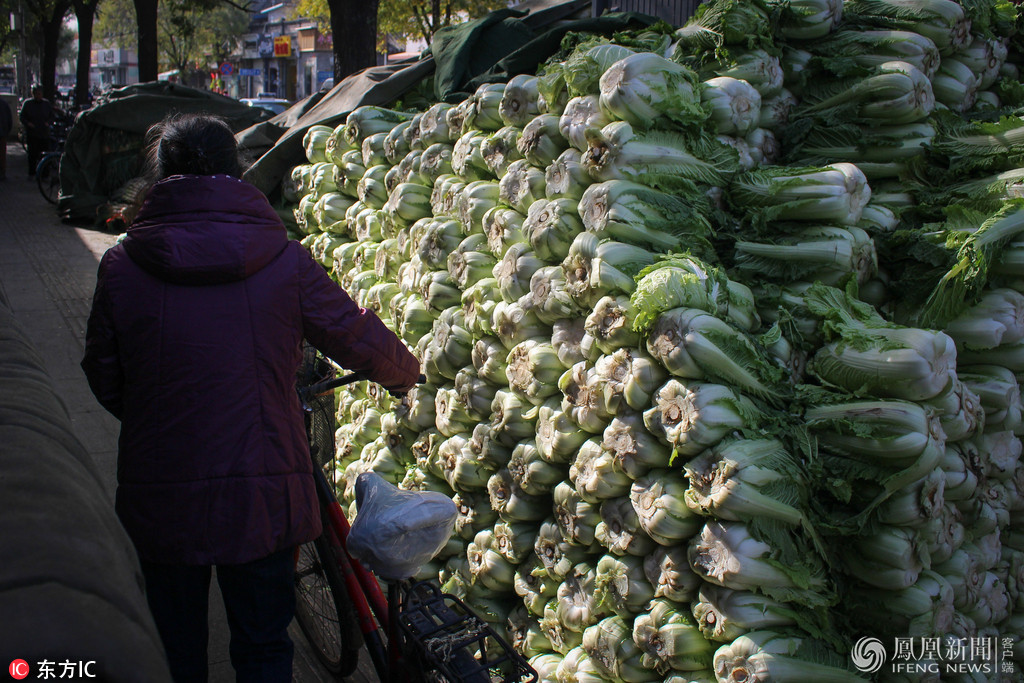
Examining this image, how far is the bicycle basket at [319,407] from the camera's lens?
10.1ft

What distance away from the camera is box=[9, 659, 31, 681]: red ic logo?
663 mm

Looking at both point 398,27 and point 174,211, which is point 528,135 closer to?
point 174,211

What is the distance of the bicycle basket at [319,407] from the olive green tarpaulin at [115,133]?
8429 mm

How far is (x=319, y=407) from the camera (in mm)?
3072

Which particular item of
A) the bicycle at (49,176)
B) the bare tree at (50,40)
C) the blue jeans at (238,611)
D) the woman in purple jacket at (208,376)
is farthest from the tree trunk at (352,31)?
the bare tree at (50,40)

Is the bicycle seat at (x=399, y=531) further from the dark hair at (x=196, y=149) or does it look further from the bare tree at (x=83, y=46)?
the bare tree at (x=83, y=46)

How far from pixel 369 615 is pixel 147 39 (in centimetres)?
1725

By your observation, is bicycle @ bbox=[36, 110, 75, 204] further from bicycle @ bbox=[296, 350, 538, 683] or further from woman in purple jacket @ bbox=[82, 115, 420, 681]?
woman in purple jacket @ bbox=[82, 115, 420, 681]

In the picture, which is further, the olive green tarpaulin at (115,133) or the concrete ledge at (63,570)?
the olive green tarpaulin at (115,133)

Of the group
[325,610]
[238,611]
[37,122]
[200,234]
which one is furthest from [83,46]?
[238,611]

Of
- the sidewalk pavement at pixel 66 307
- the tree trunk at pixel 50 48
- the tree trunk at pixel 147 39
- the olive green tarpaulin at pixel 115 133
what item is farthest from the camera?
the tree trunk at pixel 50 48

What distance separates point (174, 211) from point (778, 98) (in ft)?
7.69

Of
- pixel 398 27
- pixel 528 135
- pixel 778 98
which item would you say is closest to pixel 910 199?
pixel 778 98

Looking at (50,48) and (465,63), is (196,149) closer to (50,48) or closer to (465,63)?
(465,63)
